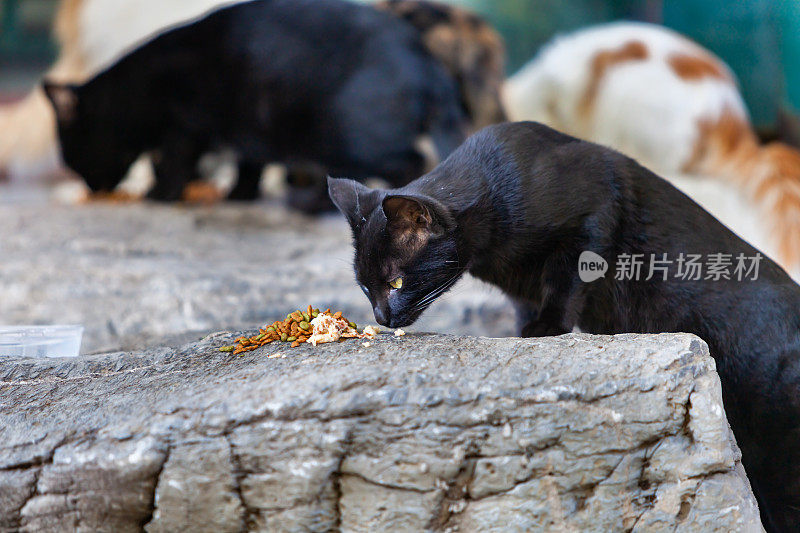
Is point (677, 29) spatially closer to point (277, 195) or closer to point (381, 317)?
point (277, 195)

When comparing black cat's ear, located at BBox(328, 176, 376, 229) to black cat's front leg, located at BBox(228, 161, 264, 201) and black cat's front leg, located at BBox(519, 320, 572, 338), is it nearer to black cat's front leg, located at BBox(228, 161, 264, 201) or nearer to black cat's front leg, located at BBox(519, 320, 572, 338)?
black cat's front leg, located at BBox(519, 320, 572, 338)

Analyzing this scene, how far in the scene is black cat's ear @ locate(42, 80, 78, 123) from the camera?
14.4ft

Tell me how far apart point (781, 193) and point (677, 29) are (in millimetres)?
2279

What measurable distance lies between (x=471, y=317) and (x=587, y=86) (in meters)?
2.52

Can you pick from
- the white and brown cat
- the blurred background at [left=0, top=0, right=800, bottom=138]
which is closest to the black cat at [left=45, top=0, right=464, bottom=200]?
the white and brown cat

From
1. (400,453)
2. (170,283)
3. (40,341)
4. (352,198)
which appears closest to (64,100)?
A: (170,283)

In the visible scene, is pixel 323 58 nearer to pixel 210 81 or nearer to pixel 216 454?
pixel 210 81

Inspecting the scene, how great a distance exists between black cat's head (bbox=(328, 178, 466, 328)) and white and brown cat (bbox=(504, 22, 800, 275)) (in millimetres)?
2211

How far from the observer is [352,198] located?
1860 mm

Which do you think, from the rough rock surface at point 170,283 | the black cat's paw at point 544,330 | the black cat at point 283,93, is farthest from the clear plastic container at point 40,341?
the black cat at point 283,93

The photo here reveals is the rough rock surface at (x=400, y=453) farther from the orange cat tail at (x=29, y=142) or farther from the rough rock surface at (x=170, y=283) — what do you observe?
the orange cat tail at (x=29, y=142)

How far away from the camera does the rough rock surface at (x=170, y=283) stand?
2732mm

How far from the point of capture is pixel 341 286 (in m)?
3.03

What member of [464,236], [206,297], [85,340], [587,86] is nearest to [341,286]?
[206,297]
